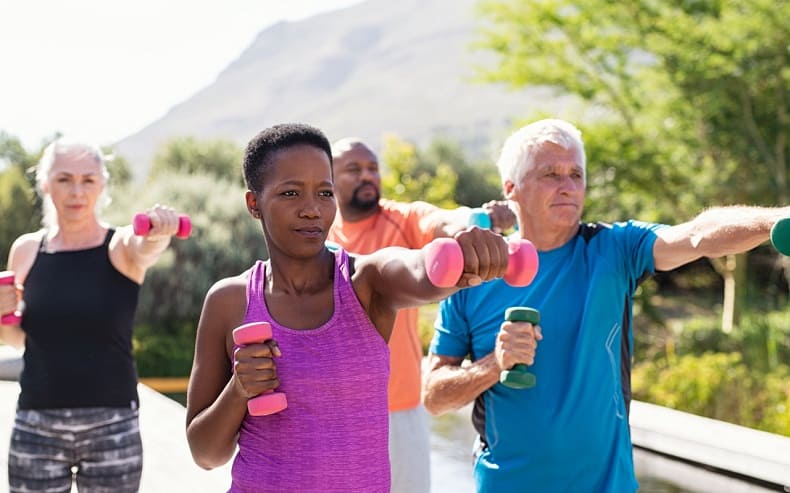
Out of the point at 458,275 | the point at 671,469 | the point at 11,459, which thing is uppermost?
the point at 458,275

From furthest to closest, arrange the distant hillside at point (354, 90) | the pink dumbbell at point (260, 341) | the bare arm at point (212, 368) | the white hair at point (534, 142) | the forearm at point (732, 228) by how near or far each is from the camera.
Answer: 1. the distant hillside at point (354, 90)
2. the white hair at point (534, 142)
3. the forearm at point (732, 228)
4. the bare arm at point (212, 368)
5. the pink dumbbell at point (260, 341)

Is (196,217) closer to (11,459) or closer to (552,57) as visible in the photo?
(552,57)

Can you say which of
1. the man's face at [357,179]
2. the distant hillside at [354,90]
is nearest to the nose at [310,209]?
the man's face at [357,179]

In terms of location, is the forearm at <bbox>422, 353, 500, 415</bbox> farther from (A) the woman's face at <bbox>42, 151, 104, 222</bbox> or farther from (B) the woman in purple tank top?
(A) the woman's face at <bbox>42, 151, 104, 222</bbox>

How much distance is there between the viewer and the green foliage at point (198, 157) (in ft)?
69.2

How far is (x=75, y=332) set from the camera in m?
2.81

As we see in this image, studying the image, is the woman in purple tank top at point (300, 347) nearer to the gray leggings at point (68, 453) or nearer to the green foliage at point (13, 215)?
the gray leggings at point (68, 453)

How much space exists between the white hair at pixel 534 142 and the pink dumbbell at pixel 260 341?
1.16m

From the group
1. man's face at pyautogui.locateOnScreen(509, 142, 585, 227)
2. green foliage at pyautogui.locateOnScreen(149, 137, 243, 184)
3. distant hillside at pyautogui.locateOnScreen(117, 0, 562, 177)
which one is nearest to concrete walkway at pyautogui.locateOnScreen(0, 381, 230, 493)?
man's face at pyautogui.locateOnScreen(509, 142, 585, 227)

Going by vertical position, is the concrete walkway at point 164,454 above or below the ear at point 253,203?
below

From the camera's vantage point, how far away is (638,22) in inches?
424

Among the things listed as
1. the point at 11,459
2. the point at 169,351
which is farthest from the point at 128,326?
the point at 169,351

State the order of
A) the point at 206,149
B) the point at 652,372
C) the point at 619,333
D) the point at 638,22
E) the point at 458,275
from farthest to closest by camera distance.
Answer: the point at 206,149 → the point at 638,22 → the point at 652,372 → the point at 619,333 → the point at 458,275

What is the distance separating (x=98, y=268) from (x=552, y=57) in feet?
31.6
